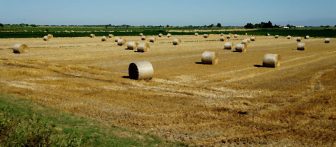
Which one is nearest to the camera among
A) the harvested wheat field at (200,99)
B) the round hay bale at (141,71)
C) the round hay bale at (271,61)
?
the harvested wheat field at (200,99)

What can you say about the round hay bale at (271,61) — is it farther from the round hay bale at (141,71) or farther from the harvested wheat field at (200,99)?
the round hay bale at (141,71)

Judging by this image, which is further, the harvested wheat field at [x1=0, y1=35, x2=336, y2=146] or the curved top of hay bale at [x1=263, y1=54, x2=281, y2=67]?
the curved top of hay bale at [x1=263, y1=54, x2=281, y2=67]

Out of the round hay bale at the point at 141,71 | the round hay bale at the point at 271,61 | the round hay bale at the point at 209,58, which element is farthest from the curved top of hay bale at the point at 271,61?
the round hay bale at the point at 141,71

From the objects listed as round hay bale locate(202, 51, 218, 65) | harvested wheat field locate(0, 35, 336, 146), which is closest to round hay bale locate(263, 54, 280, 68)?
harvested wheat field locate(0, 35, 336, 146)

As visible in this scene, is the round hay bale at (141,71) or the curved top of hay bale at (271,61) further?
the curved top of hay bale at (271,61)

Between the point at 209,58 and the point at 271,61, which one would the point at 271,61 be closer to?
the point at 271,61

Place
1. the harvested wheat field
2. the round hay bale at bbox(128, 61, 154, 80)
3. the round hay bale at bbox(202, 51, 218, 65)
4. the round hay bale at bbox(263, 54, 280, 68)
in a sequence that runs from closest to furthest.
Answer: the harvested wheat field
the round hay bale at bbox(128, 61, 154, 80)
the round hay bale at bbox(263, 54, 280, 68)
the round hay bale at bbox(202, 51, 218, 65)

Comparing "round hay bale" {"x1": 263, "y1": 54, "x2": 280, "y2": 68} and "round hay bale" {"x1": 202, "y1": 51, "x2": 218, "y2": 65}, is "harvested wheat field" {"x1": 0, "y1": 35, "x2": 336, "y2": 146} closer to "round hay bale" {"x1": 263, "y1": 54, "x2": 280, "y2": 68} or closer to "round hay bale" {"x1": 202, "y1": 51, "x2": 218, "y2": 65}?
"round hay bale" {"x1": 263, "y1": 54, "x2": 280, "y2": 68}

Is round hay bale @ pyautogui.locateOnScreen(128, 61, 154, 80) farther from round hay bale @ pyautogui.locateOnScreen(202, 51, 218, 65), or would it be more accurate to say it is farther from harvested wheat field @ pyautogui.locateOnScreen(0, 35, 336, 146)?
round hay bale @ pyautogui.locateOnScreen(202, 51, 218, 65)

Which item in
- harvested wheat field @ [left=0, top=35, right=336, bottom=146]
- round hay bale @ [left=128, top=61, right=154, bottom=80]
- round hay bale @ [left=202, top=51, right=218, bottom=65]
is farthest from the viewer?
round hay bale @ [left=202, top=51, right=218, bottom=65]

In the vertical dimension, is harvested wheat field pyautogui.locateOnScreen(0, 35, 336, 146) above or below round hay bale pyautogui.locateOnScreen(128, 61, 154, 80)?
below

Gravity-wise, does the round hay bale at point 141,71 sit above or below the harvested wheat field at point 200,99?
above

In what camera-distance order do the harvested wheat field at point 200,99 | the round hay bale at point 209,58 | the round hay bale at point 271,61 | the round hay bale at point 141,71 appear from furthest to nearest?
the round hay bale at point 209,58 < the round hay bale at point 271,61 < the round hay bale at point 141,71 < the harvested wheat field at point 200,99

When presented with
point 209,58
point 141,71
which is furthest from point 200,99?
point 209,58
